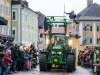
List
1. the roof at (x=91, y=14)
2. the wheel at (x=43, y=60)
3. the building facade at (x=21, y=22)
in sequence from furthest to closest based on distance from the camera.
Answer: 1. the roof at (x=91, y=14)
2. the building facade at (x=21, y=22)
3. the wheel at (x=43, y=60)

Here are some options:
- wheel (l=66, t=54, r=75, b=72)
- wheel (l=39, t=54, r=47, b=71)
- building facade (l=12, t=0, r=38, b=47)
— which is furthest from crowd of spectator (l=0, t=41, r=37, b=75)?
building facade (l=12, t=0, r=38, b=47)

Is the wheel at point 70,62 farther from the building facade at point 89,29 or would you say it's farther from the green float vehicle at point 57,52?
the building facade at point 89,29

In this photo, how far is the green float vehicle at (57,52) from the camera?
24641mm

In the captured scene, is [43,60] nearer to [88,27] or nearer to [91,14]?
[88,27]

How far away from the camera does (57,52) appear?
2548cm

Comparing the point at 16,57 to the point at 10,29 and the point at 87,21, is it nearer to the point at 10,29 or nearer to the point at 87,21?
the point at 10,29

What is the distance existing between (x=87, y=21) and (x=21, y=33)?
1000 inches

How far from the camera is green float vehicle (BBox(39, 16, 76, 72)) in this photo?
80.8ft

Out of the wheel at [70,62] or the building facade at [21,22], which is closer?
the wheel at [70,62]

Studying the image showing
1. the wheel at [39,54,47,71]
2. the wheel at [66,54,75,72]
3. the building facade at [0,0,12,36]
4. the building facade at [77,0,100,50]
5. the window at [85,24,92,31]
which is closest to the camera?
the wheel at [66,54,75,72]

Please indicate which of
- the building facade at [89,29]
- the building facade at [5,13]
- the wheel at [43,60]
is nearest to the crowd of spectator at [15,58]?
the wheel at [43,60]

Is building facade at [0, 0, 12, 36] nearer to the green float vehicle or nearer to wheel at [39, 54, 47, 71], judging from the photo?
the green float vehicle

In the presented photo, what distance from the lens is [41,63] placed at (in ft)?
80.9

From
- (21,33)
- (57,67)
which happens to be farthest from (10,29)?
(57,67)
